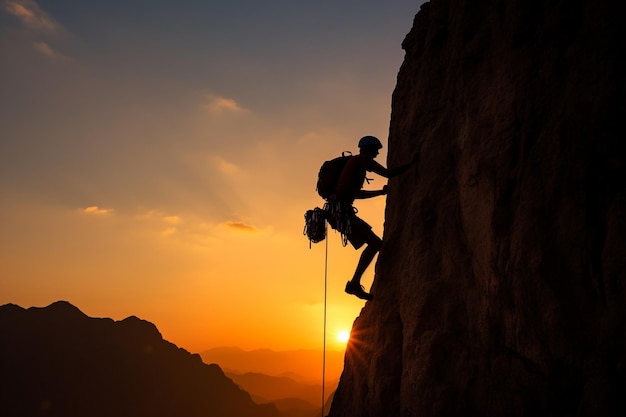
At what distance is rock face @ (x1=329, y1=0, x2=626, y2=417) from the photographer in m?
5.40

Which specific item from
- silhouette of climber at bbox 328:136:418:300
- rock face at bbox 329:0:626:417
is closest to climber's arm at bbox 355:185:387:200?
silhouette of climber at bbox 328:136:418:300

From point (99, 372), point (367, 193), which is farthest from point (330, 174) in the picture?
point (99, 372)

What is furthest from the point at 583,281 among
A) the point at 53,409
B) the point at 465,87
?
the point at 53,409

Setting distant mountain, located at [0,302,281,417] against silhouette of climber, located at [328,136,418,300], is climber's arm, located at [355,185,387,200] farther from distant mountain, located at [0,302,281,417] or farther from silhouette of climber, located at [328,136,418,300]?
distant mountain, located at [0,302,281,417]

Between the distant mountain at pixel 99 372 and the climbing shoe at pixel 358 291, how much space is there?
12024 centimetres

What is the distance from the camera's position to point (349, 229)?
32.2 feet

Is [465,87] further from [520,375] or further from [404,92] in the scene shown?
[520,375]

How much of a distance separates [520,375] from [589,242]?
1780mm

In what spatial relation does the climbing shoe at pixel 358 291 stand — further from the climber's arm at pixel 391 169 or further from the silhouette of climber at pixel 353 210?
the climber's arm at pixel 391 169

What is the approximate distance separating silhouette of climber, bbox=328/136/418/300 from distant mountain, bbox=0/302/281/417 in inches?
4741

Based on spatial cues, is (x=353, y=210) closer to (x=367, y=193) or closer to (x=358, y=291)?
(x=367, y=193)

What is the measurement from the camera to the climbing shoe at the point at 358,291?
388 inches

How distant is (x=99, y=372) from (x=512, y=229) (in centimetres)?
14289

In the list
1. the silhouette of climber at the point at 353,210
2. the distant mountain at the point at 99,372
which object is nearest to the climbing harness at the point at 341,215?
the silhouette of climber at the point at 353,210
